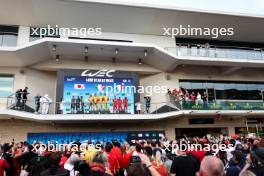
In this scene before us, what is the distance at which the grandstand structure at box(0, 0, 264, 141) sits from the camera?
17.0 metres

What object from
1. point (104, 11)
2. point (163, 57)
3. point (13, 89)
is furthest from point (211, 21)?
point (13, 89)

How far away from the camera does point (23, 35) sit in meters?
18.5

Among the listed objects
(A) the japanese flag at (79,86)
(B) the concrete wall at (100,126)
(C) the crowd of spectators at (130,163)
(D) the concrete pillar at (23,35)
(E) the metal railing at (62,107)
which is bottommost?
(C) the crowd of spectators at (130,163)

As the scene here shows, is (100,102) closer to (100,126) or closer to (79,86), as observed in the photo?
(79,86)

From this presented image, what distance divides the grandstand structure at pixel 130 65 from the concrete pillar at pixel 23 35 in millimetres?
64

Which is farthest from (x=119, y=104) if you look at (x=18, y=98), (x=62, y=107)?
(x=18, y=98)

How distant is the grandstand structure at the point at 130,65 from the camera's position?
1702 centimetres

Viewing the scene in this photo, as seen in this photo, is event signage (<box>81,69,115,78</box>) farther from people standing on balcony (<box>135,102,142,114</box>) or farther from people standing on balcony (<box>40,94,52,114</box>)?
people standing on balcony (<box>40,94,52,114</box>)

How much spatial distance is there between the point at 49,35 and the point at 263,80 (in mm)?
17233

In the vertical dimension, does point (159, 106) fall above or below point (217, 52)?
below

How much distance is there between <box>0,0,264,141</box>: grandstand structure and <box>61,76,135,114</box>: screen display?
25 centimetres

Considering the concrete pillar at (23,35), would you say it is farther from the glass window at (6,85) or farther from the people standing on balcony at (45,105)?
the people standing on balcony at (45,105)

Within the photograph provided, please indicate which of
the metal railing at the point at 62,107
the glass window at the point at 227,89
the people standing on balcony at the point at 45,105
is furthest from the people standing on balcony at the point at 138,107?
the people standing on balcony at the point at 45,105

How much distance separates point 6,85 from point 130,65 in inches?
333
